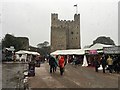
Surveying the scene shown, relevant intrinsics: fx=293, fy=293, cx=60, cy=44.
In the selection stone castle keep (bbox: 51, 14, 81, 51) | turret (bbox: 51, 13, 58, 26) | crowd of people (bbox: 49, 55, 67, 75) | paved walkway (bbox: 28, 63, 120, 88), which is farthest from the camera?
turret (bbox: 51, 13, 58, 26)

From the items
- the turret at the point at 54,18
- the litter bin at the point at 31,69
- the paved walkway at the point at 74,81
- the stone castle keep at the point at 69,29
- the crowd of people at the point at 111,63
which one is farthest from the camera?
the turret at the point at 54,18

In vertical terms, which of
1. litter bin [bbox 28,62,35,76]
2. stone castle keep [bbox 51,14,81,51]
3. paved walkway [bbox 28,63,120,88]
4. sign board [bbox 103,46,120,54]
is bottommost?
paved walkway [bbox 28,63,120,88]

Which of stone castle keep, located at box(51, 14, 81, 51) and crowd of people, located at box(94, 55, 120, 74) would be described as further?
stone castle keep, located at box(51, 14, 81, 51)

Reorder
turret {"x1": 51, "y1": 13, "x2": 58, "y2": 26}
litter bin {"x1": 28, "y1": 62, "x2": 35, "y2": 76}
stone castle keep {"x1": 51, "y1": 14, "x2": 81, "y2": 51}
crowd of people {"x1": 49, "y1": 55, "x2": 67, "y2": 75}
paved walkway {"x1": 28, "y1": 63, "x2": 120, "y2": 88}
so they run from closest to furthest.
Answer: paved walkway {"x1": 28, "y1": 63, "x2": 120, "y2": 88} < litter bin {"x1": 28, "y1": 62, "x2": 35, "y2": 76} < crowd of people {"x1": 49, "y1": 55, "x2": 67, "y2": 75} < stone castle keep {"x1": 51, "y1": 14, "x2": 81, "y2": 51} < turret {"x1": 51, "y1": 13, "x2": 58, "y2": 26}

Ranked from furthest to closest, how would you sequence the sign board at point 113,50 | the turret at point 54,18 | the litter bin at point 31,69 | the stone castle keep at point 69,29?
1. the turret at point 54,18
2. the stone castle keep at point 69,29
3. the sign board at point 113,50
4. the litter bin at point 31,69

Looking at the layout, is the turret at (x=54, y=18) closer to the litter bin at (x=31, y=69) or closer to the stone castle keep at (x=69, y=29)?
the stone castle keep at (x=69, y=29)

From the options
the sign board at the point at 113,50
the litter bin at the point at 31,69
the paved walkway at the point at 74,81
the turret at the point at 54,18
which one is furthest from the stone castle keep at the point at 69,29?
the paved walkway at the point at 74,81

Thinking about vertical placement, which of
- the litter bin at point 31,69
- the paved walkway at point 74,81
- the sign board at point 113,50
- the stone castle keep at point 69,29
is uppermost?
the stone castle keep at point 69,29

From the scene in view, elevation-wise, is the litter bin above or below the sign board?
below

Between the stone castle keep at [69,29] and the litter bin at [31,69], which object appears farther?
the stone castle keep at [69,29]

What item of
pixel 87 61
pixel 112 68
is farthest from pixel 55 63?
pixel 87 61

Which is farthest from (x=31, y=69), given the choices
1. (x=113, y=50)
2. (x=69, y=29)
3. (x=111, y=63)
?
(x=69, y=29)

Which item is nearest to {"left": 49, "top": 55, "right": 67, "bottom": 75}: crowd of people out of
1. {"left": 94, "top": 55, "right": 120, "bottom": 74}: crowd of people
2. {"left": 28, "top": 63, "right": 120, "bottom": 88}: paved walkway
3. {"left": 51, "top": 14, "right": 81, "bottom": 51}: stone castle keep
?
{"left": 28, "top": 63, "right": 120, "bottom": 88}: paved walkway

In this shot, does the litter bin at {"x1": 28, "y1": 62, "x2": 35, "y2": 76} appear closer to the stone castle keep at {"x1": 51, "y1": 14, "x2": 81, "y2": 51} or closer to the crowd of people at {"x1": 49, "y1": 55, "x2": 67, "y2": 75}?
the crowd of people at {"x1": 49, "y1": 55, "x2": 67, "y2": 75}
